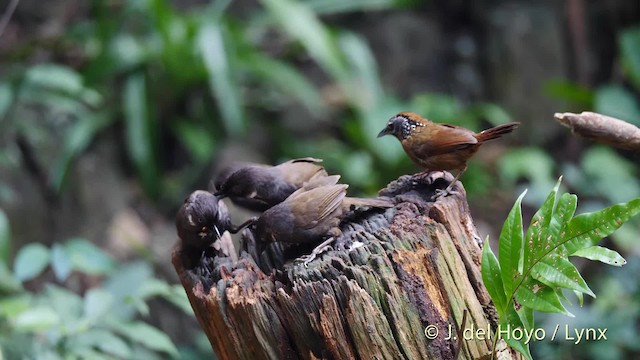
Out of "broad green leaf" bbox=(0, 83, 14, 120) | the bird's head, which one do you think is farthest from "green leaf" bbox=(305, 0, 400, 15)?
the bird's head

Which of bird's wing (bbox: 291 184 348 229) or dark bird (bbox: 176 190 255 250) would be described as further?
dark bird (bbox: 176 190 255 250)

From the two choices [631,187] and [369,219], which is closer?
[369,219]

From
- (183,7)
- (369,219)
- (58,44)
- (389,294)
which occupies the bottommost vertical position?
(389,294)

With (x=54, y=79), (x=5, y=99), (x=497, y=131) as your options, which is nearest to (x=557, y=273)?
(x=497, y=131)

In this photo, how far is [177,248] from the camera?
2.71 meters

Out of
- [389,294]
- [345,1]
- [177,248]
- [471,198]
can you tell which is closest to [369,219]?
[389,294]

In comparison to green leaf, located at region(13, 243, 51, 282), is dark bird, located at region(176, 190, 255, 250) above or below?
below

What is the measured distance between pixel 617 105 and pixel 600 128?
4.53 meters

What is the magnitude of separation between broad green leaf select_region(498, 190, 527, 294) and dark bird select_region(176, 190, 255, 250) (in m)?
0.91

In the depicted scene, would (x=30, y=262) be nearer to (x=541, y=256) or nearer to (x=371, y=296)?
(x=371, y=296)

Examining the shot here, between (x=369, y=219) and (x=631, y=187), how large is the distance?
4.50 metres

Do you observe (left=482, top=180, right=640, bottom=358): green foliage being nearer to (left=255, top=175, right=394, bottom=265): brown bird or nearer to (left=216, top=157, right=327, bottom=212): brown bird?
(left=255, top=175, right=394, bottom=265): brown bird

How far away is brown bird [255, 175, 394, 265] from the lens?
7.78ft

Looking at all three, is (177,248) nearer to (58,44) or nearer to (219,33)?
(219,33)
